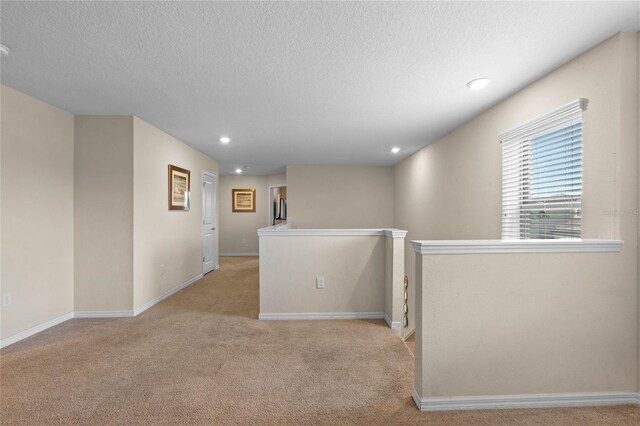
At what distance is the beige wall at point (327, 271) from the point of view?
3.47 m

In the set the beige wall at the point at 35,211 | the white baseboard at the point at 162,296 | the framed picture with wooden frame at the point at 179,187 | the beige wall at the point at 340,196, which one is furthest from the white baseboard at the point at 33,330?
the beige wall at the point at 340,196

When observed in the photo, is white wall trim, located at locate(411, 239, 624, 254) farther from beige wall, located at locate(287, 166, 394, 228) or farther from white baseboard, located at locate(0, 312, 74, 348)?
beige wall, located at locate(287, 166, 394, 228)

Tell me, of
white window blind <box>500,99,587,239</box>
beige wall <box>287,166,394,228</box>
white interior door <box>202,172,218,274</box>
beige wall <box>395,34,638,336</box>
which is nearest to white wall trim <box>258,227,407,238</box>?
beige wall <box>395,34,638,336</box>

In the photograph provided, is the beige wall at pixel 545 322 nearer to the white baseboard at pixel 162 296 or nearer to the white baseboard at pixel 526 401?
the white baseboard at pixel 526 401

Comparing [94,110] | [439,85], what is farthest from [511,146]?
[94,110]

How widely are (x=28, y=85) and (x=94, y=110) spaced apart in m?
0.65

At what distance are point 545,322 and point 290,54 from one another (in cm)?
236

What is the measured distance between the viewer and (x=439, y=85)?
2625 millimetres

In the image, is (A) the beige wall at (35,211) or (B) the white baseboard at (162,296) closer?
(A) the beige wall at (35,211)

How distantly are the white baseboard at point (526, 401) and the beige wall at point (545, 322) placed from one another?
3 cm

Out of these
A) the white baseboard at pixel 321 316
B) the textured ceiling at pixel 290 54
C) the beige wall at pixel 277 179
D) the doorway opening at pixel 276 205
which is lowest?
the white baseboard at pixel 321 316

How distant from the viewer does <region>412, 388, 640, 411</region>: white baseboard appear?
1819 mm

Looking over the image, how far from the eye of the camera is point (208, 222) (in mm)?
6109

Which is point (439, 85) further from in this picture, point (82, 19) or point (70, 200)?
point (70, 200)
